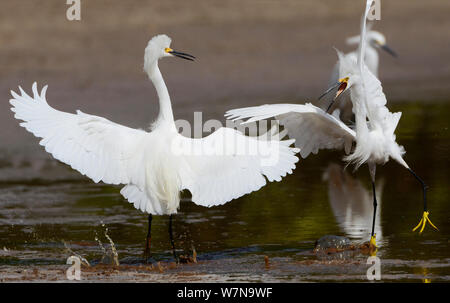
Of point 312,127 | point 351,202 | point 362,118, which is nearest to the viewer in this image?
point 362,118

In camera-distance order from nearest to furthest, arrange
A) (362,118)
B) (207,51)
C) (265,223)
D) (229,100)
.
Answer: (362,118) → (265,223) → (229,100) → (207,51)

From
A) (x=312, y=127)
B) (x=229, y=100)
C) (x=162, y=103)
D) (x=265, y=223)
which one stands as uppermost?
(x=229, y=100)

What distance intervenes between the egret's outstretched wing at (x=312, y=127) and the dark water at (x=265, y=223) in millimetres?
669

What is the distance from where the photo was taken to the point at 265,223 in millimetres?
8203

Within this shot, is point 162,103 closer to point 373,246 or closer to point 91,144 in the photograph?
point 91,144

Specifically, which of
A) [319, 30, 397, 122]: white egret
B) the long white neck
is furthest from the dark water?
[319, 30, 397, 122]: white egret

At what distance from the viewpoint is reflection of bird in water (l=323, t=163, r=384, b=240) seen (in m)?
7.96

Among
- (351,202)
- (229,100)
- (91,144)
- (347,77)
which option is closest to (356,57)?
(229,100)

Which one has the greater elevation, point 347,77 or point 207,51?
point 207,51

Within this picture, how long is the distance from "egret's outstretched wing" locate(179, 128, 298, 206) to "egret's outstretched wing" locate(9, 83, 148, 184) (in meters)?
0.44

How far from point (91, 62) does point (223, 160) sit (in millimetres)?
9878

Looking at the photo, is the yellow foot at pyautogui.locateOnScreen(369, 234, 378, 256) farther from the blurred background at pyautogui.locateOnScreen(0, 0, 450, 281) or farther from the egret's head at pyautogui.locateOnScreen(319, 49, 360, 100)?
the egret's head at pyautogui.locateOnScreen(319, 49, 360, 100)

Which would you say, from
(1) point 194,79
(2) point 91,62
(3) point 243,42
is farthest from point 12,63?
(3) point 243,42

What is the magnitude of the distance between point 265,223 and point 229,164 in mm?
1447
